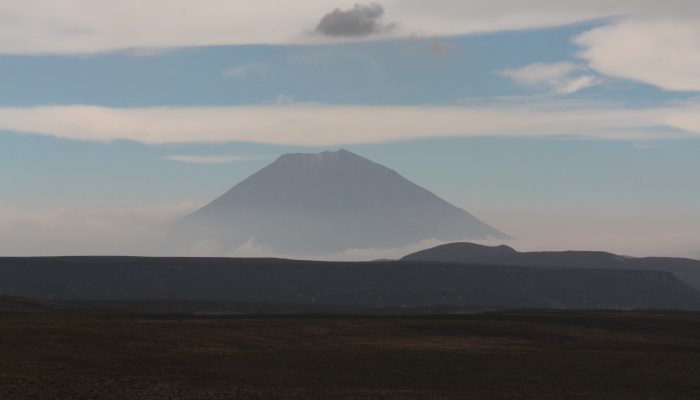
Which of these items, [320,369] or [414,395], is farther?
[320,369]

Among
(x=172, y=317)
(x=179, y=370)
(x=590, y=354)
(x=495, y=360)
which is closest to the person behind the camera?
(x=179, y=370)

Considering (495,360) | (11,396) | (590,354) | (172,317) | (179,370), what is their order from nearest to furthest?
(11,396)
(179,370)
(495,360)
(590,354)
(172,317)

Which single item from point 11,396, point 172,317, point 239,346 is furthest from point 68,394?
point 172,317

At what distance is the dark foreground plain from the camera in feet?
236

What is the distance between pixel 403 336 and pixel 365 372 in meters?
27.1

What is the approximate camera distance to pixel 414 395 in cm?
7175

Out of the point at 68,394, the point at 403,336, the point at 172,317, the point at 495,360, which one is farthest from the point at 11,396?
the point at 172,317

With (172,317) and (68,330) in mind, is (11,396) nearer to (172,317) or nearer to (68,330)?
(68,330)

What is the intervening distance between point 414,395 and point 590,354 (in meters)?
33.2

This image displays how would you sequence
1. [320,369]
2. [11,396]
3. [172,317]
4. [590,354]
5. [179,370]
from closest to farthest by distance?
[11,396]
[179,370]
[320,369]
[590,354]
[172,317]

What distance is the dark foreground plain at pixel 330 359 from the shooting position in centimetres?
7181

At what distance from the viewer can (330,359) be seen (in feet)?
291

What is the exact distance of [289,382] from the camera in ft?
247

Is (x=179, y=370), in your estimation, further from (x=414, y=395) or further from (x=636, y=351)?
(x=636, y=351)
